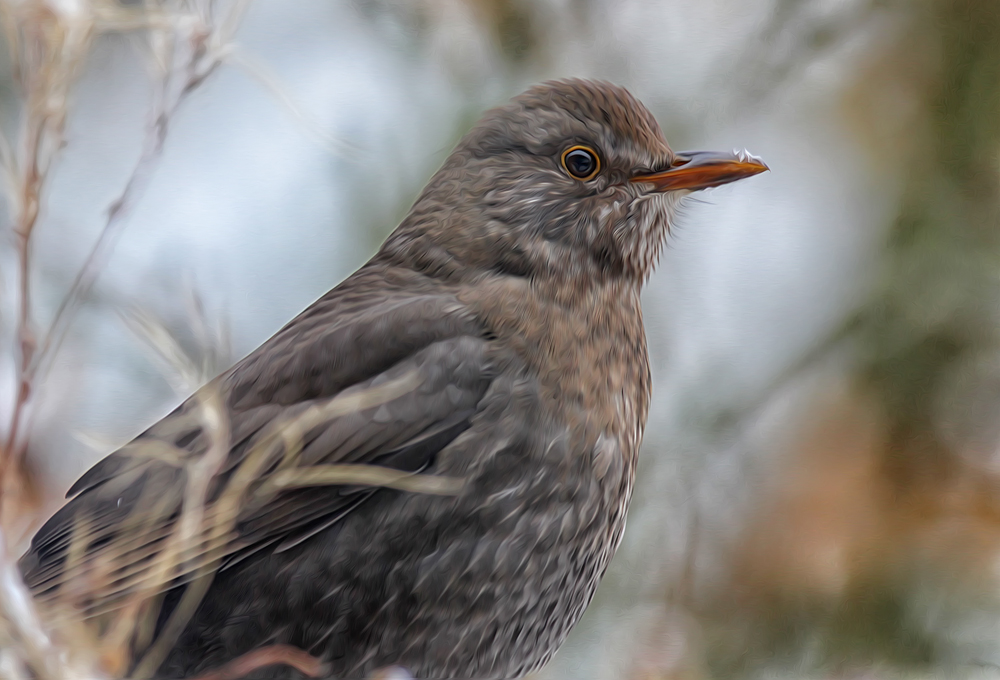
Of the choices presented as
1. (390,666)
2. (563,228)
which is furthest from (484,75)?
(390,666)

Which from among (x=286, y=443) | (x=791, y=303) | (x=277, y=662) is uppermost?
(x=286, y=443)

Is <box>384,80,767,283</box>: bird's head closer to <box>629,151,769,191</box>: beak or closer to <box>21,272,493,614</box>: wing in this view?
<box>629,151,769,191</box>: beak

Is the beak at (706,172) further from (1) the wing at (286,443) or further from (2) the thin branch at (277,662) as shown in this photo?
(2) the thin branch at (277,662)

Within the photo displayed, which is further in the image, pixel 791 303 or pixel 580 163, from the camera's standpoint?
pixel 791 303

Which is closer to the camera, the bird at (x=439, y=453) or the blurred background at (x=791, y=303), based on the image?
the bird at (x=439, y=453)

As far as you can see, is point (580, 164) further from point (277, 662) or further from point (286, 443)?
point (277, 662)

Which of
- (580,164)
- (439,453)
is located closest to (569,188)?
(580,164)

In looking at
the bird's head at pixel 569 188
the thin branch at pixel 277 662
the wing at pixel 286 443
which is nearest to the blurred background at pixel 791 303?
the bird's head at pixel 569 188

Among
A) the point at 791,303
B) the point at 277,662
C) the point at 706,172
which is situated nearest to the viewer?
the point at 277,662
